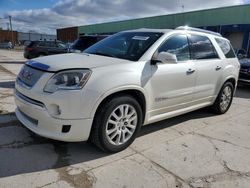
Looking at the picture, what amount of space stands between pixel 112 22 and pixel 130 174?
160 ft

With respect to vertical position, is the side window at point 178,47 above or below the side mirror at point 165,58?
above

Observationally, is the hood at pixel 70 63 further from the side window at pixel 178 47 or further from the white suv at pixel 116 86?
the side window at pixel 178 47

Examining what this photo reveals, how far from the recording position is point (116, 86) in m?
3.41

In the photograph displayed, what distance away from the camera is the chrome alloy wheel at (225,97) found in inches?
229

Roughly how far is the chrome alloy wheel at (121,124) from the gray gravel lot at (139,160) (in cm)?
21

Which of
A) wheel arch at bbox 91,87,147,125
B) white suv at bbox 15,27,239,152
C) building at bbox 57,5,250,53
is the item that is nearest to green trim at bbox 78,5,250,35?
building at bbox 57,5,250,53

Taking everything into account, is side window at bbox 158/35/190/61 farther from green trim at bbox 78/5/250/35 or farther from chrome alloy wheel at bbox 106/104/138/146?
green trim at bbox 78/5/250/35

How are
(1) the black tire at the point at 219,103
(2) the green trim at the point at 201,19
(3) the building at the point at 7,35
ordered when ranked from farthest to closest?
1. (3) the building at the point at 7,35
2. (2) the green trim at the point at 201,19
3. (1) the black tire at the point at 219,103

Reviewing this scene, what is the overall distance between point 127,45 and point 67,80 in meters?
1.56

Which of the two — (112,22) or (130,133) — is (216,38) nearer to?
(130,133)

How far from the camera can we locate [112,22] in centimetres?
4956

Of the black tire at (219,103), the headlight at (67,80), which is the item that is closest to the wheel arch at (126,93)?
the headlight at (67,80)

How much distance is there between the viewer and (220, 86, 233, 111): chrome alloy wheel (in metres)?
5.81

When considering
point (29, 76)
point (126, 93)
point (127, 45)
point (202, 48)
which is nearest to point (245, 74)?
point (202, 48)
